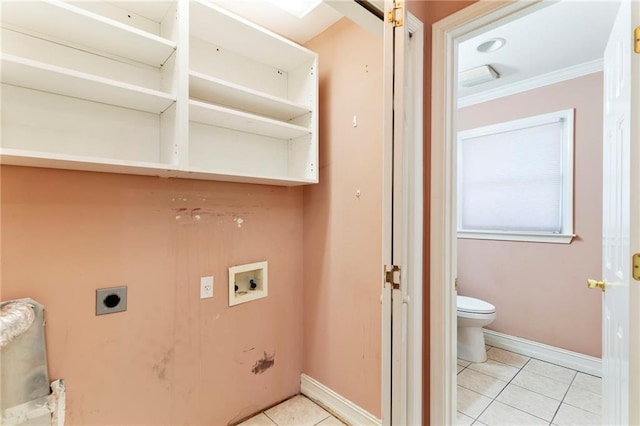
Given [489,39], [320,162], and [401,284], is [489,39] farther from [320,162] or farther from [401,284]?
[401,284]

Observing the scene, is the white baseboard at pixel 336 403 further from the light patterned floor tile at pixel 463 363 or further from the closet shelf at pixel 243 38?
the closet shelf at pixel 243 38

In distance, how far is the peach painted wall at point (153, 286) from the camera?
4.09ft

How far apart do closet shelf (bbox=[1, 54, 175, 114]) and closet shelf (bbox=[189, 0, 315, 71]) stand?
0.48 m

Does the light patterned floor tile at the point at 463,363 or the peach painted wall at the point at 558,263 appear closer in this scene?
the peach painted wall at the point at 558,263

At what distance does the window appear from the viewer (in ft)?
8.17

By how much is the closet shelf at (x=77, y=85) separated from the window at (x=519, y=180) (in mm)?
2786

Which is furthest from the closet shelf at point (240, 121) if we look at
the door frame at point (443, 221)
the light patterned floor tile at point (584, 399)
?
the light patterned floor tile at point (584, 399)

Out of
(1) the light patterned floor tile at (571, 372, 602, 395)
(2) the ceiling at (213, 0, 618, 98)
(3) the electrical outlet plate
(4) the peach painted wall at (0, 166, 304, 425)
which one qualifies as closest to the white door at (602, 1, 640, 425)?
(2) the ceiling at (213, 0, 618, 98)

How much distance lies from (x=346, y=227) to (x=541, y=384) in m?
1.94

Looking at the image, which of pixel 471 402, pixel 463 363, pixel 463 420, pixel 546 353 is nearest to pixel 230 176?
pixel 463 420

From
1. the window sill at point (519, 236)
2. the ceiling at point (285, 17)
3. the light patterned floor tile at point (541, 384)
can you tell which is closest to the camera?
the ceiling at point (285, 17)

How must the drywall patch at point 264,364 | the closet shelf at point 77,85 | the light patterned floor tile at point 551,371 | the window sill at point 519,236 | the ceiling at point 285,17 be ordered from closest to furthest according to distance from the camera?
1. the closet shelf at point 77,85
2. the ceiling at point 285,17
3. the drywall patch at point 264,364
4. the light patterned floor tile at point 551,371
5. the window sill at point 519,236

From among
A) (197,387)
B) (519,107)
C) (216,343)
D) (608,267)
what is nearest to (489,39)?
(519,107)

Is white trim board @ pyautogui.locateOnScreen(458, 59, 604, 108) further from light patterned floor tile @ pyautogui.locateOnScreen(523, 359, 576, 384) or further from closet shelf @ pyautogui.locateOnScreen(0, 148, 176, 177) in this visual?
closet shelf @ pyautogui.locateOnScreen(0, 148, 176, 177)
